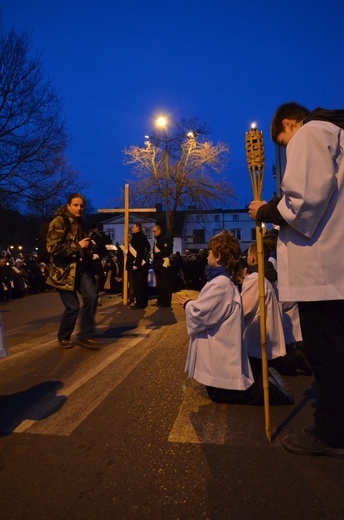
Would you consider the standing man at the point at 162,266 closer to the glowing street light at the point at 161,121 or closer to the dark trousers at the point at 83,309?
the dark trousers at the point at 83,309

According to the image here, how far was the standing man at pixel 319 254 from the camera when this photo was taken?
2881 mm

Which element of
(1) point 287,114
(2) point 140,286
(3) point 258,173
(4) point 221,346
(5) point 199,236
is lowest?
(4) point 221,346

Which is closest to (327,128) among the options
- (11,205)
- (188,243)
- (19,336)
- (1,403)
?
(1,403)

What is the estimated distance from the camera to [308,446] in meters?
3.10

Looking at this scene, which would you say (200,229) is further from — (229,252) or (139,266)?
(229,252)

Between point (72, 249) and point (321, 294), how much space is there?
4328 millimetres

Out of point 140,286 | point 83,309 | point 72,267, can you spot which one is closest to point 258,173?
point 72,267

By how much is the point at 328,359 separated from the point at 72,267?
439 centimetres

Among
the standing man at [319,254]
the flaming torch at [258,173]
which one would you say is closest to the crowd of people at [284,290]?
the standing man at [319,254]

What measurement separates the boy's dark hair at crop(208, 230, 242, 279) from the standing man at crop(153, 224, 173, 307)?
8.29 metres

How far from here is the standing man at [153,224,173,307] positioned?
12.7 metres

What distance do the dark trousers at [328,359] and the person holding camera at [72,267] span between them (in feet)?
13.7

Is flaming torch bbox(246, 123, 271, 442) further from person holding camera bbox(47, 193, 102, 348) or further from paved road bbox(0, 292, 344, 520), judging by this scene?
person holding camera bbox(47, 193, 102, 348)

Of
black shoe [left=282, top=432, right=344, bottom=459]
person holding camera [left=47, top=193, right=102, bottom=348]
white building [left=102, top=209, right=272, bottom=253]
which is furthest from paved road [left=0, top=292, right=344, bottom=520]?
white building [left=102, top=209, right=272, bottom=253]
